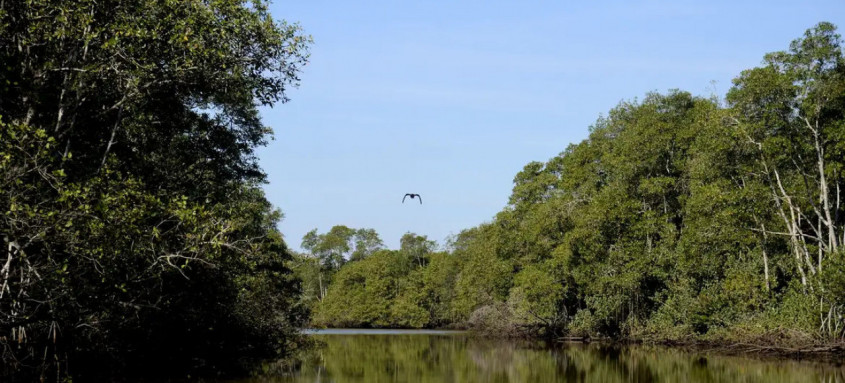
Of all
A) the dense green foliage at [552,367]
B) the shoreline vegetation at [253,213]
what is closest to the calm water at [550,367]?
the dense green foliage at [552,367]

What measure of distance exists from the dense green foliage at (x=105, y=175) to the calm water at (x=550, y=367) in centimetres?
532

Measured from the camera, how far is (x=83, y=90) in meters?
13.0

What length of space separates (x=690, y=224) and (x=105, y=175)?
3010cm

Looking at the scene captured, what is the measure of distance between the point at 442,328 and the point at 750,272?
48683mm

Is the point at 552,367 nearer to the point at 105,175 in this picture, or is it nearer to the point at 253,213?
the point at 253,213

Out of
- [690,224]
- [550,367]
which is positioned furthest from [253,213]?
[690,224]

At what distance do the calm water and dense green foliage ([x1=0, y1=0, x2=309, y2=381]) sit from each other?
5.32 meters

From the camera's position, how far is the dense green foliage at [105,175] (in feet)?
37.4

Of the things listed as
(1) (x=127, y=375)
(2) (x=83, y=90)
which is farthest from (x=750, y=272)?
(2) (x=83, y=90)

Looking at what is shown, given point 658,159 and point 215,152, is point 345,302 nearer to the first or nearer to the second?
point 658,159

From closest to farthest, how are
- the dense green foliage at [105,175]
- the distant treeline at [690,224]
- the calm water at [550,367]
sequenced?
the dense green foliage at [105,175]
the calm water at [550,367]
the distant treeline at [690,224]

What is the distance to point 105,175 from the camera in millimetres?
12820

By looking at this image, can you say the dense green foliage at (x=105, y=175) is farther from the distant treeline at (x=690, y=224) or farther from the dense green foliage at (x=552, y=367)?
the distant treeline at (x=690, y=224)

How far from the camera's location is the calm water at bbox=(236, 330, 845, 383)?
2227 cm
